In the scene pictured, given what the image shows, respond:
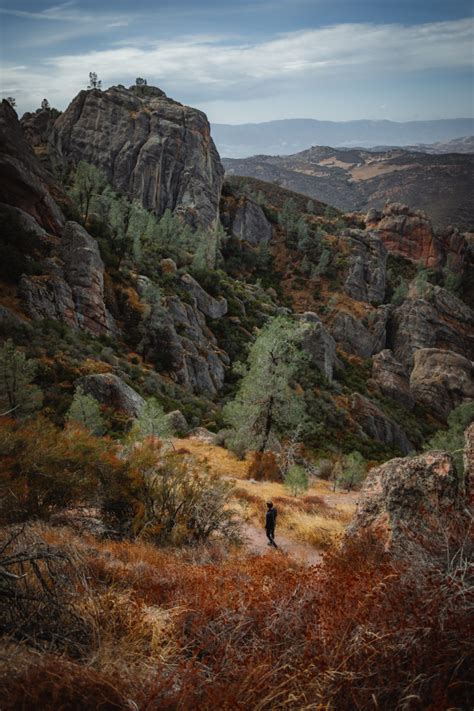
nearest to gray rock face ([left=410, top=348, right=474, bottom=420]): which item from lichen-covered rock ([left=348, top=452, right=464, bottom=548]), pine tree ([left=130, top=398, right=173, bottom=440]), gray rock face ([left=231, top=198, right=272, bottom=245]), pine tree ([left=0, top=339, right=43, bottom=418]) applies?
gray rock face ([left=231, top=198, right=272, bottom=245])

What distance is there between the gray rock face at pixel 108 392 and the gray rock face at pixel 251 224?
229 ft

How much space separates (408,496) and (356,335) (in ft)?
210

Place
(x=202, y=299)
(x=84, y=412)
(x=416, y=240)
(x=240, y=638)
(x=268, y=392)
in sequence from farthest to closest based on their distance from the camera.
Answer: (x=416, y=240)
(x=202, y=299)
(x=268, y=392)
(x=84, y=412)
(x=240, y=638)

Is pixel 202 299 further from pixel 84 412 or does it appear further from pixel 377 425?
pixel 84 412

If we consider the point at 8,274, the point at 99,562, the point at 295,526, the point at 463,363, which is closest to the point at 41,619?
the point at 99,562

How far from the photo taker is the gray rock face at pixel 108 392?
21.5 meters

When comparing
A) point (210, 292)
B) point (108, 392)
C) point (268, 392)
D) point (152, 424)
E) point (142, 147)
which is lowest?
point (152, 424)

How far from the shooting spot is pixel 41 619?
3.79 metres

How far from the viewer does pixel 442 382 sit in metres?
56.9

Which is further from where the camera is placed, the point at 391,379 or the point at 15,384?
the point at 391,379

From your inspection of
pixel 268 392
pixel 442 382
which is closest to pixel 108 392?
pixel 268 392

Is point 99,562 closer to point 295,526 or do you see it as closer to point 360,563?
point 360,563

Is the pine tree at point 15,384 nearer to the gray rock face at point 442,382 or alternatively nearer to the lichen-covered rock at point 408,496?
the lichen-covered rock at point 408,496

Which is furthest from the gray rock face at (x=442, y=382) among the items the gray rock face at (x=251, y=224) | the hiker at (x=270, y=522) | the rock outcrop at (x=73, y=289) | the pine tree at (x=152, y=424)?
the hiker at (x=270, y=522)
